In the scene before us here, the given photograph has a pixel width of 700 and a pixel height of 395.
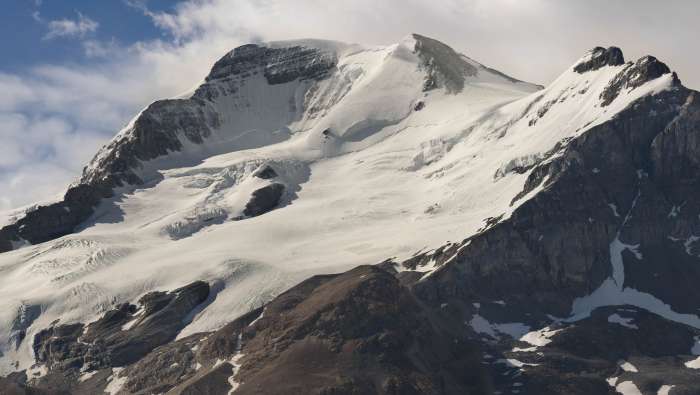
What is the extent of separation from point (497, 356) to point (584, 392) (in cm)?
1749

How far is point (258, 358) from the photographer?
19325cm

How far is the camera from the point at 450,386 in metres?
186

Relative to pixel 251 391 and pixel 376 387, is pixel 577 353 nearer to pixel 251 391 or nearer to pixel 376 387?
pixel 376 387

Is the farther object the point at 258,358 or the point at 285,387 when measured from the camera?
the point at 258,358

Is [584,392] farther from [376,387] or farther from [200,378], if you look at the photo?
[200,378]

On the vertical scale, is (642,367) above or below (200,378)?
below

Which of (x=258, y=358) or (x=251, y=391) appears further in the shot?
(x=258, y=358)

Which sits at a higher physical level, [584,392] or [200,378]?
[200,378]

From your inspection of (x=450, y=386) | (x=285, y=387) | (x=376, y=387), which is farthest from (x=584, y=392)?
(x=285, y=387)

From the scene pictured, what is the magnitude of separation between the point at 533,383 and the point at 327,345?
33852mm

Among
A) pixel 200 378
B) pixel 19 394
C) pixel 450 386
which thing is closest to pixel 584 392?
pixel 450 386

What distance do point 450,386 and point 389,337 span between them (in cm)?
1315

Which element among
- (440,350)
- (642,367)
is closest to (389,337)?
(440,350)

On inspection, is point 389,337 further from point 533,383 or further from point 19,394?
point 19,394
